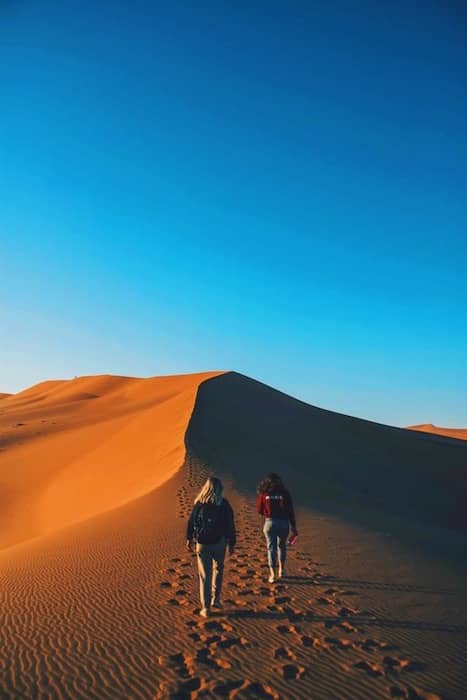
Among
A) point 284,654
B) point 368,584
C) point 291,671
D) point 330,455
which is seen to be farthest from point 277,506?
point 330,455

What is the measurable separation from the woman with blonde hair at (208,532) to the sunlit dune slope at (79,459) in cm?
1008

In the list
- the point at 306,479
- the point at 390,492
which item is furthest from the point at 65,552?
the point at 390,492

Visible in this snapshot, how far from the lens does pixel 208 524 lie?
6.23 meters

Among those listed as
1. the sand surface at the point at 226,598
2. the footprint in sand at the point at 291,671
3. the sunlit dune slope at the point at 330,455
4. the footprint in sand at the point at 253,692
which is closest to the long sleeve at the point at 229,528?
the sand surface at the point at 226,598

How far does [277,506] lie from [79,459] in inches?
898

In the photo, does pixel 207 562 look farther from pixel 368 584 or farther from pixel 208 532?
pixel 368 584

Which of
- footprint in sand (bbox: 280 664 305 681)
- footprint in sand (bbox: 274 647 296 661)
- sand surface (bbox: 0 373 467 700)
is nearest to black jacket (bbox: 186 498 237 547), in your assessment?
sand surface (bbox: 0 373 467 700)

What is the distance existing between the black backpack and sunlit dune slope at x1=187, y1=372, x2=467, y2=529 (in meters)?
10.6

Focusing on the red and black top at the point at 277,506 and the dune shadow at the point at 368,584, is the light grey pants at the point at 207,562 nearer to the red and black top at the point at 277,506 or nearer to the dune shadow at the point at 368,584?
the red and black top at the point at 277,506

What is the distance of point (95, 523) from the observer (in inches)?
486

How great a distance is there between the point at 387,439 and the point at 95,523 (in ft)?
84.8

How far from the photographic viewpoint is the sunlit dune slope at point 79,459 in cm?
1855

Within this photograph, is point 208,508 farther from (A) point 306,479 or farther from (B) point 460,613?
(A) point 306,479

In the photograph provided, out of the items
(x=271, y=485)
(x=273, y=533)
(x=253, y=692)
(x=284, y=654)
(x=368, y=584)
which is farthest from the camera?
(x=368, y=584)
